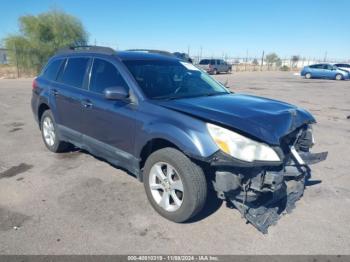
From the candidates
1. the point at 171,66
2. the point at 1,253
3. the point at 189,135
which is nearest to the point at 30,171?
the point at 1,253

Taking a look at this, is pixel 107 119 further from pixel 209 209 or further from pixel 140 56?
pixel 209 209

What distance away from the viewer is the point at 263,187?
3279mm

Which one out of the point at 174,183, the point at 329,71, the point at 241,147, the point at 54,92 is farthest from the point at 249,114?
the point at 329,71

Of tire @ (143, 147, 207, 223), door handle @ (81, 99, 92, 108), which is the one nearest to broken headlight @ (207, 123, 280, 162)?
tire @ (143, 147, 207, 223)

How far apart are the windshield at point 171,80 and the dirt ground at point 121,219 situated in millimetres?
1371

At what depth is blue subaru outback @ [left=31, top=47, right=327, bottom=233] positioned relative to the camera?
321 centimetres

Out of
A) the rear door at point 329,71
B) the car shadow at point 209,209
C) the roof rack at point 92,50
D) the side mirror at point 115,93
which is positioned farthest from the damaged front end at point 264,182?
the rear door at point 329,71

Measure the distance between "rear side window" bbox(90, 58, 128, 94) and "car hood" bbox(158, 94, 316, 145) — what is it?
803 mm

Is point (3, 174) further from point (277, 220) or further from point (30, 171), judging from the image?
point (277, 220)

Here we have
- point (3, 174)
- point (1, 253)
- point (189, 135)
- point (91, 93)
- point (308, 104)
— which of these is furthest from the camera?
point (308, 104)

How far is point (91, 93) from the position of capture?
4609 mm

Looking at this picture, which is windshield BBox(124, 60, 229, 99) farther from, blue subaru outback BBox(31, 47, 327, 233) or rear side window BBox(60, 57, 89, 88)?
rear side window BBox(60, 57, 89, 88)

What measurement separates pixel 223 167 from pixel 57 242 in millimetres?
1777

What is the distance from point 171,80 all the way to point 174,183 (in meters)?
1.53
